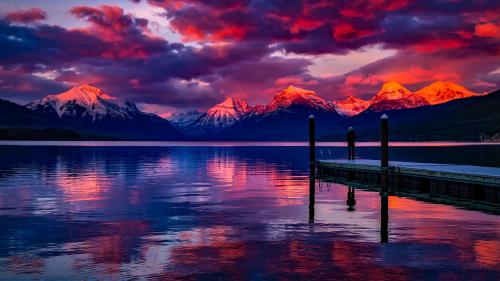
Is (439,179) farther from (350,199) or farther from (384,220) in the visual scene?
(384,220)

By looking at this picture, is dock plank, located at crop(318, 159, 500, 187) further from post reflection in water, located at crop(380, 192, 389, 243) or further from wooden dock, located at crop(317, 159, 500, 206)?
post reflection in water, located at crop(380, 192, 389, 243)

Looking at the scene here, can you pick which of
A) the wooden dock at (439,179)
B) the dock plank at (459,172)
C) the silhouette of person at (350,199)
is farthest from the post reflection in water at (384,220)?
the dock plank at (459,172)

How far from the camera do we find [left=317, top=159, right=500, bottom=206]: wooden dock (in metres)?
36.9

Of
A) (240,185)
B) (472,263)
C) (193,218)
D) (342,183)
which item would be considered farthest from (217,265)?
(342,183)

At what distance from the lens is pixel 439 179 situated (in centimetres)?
4188

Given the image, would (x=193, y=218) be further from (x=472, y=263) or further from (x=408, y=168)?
(x=408, y=168)

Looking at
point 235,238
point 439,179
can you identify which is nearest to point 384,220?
point 235,238

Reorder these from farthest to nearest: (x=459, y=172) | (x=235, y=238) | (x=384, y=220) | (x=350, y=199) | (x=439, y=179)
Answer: (x=350, y=199) → (x=439, y=179) → (x=459, y=172) → (x=384, y=220) → (x=235, y=238)

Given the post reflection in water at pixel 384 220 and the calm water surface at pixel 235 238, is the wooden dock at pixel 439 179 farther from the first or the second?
the post reflection in water at pixel 384 220

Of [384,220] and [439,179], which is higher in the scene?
[439,179]

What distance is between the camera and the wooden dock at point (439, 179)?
3694 centimetres

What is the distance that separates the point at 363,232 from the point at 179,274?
11.3 metres

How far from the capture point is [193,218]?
3192 centimetres

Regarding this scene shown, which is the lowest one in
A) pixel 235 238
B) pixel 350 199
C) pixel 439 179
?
pixel 235 238
